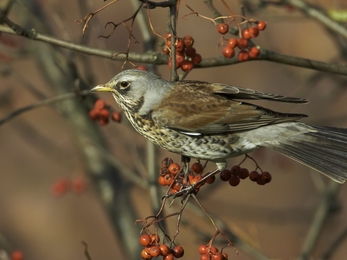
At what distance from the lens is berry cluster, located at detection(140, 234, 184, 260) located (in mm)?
3213

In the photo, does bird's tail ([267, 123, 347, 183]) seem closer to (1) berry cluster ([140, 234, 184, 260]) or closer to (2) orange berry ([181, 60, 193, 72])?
(2) orange berry ([181, 60, 193, 72])

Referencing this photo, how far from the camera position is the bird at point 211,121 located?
399 cm

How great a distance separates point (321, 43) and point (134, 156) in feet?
28.8

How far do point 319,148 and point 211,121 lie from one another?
806 mm

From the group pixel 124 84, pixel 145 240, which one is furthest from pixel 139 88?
pixel 145 240

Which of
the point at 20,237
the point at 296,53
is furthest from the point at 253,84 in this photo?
the point at 20,237

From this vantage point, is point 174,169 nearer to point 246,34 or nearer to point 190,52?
point 190,52

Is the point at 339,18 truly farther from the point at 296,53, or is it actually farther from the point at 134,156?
the point at 296,53

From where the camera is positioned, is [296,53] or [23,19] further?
[296,53]

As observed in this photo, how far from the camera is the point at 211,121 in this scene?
13.4ft

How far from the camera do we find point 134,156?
5.31 m

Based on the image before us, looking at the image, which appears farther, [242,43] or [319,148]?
[319,148]

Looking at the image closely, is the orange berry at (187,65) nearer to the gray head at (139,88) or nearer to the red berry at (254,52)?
the gray head at (139,88)

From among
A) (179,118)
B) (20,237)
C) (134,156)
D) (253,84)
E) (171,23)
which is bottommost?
(20,237)
